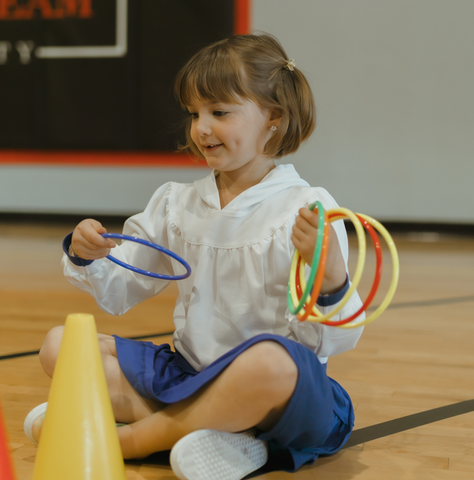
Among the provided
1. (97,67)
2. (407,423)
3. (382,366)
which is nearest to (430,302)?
(382,366)

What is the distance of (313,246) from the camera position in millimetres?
790

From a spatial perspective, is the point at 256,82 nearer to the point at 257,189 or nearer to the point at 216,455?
the point at 257,189

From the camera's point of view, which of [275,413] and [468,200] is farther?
[468,200]

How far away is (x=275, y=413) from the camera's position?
0.79m

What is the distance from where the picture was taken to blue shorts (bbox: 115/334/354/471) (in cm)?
78

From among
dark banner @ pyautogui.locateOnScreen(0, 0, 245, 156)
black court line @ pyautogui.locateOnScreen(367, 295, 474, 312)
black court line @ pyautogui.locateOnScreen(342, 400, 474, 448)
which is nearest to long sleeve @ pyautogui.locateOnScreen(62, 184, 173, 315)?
black court line @ pyautogui.locateOnScreen(342, 400, 474, 448)

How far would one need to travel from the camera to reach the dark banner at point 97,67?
3799mm

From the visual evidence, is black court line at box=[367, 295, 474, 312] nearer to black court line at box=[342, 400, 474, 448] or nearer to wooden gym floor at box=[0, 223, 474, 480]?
wooden gym floor at box=[0, 223, 474, 480]

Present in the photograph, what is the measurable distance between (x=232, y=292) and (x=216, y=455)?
0.24m

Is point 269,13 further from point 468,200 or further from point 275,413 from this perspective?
point 275,413

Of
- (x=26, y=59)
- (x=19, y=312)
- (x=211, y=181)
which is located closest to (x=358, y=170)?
(x=26, y=59)

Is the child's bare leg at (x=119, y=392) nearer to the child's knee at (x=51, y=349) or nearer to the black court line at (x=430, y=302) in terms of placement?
the child's knee at (x=51, y=349)

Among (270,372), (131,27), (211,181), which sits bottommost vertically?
(270,372)

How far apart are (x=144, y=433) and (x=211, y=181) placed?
1.30ft
